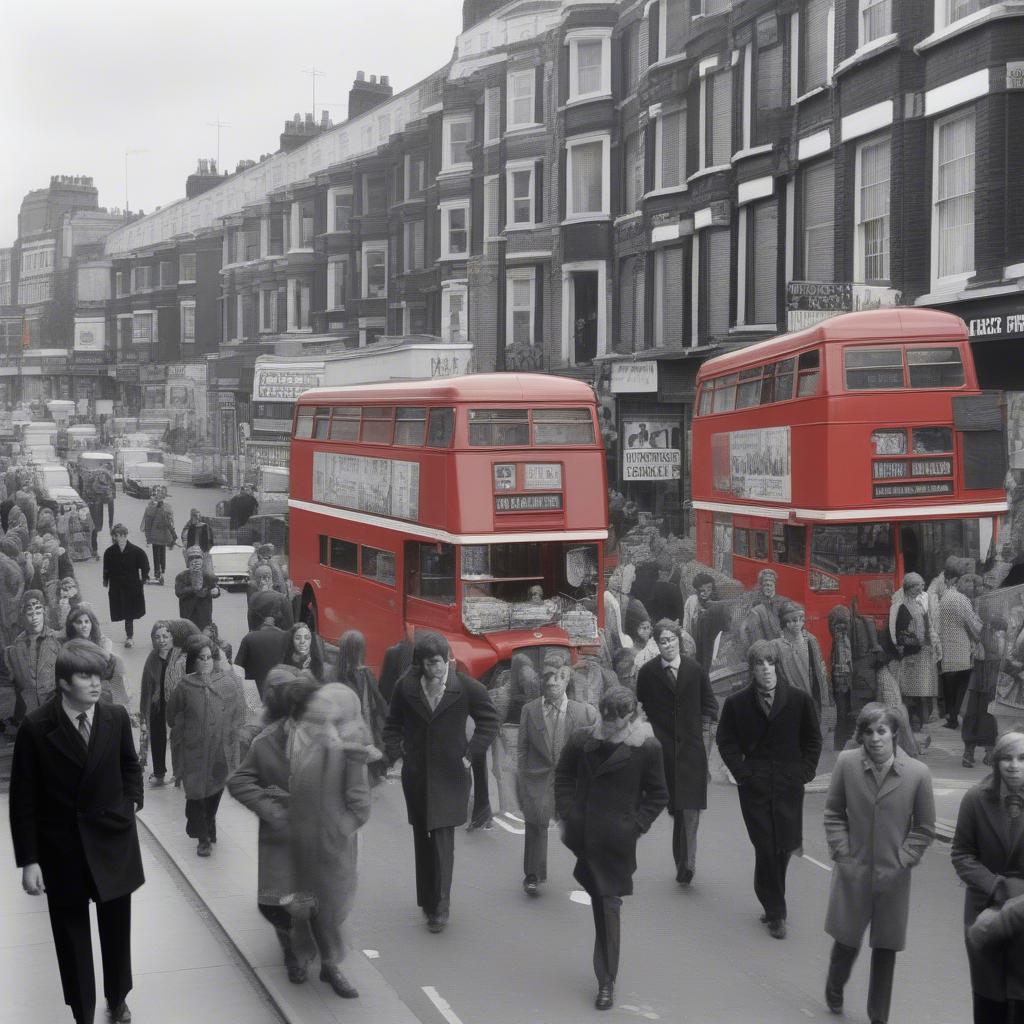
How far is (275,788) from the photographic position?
7.95 meters

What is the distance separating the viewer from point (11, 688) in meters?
12.6

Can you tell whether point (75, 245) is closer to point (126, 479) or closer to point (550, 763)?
point (126, 479)

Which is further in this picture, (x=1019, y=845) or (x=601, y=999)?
(x=601, y=999)

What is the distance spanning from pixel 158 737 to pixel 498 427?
18.3ft

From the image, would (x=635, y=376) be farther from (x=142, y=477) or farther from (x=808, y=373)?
(x=142, y=477)

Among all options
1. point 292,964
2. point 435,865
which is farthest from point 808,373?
point 292,964

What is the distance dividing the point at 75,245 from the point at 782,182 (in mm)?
114605

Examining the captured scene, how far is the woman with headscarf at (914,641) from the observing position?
1489 centimetres

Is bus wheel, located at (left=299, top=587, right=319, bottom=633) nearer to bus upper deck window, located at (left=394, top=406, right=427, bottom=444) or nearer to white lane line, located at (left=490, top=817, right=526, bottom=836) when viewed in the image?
bus upper deck window, located at (left=394, top=406, right=427, bottom=444)

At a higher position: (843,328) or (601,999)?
(843,328)

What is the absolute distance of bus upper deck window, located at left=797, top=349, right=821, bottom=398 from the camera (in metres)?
17.5

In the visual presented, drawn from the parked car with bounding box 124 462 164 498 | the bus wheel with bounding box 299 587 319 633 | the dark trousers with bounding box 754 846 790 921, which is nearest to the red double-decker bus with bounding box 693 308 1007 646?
the bus wheel with bounding box 299 587 319 633

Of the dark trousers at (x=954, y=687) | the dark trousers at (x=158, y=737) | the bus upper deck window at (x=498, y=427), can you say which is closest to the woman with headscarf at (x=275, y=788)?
the dark trousers at (x=158, y=737)

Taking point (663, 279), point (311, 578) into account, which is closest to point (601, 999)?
point (311, 578)
